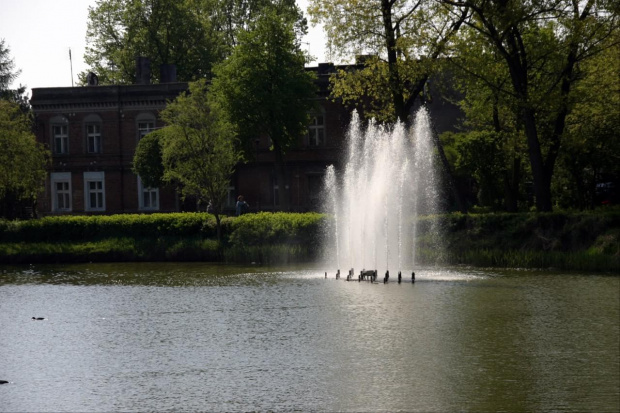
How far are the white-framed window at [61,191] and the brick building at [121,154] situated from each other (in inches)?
2.2

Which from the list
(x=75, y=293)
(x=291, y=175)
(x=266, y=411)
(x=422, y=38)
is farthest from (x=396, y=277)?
(x=291, y=175)

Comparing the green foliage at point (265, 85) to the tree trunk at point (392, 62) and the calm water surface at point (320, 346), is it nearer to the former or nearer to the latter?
the tree trunk at point (392, 62)

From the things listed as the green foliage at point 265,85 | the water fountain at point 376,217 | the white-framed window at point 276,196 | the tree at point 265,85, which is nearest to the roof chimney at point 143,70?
the white-framed window at point 276,196

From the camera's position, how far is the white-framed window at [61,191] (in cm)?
4828

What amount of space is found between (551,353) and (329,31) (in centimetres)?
1893

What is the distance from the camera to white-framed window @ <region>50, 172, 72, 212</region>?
48281mm

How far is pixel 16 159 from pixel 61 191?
1305 centimetres

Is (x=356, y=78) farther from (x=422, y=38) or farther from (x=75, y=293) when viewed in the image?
(x=75, y=293)

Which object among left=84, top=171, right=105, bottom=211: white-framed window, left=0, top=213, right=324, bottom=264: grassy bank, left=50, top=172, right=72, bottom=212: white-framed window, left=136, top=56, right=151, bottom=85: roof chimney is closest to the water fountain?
left=0, top=213, right=324, bottom=264: grassy bank

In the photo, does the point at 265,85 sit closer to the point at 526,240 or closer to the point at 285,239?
the point at 285,239

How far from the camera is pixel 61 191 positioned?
159 ft

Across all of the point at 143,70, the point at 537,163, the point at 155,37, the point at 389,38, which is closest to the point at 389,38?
A: the point at 389,38

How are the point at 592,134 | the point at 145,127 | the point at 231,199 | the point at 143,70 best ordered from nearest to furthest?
the point at 592,134
the point at 231,199
the point at 145,127
the point at 143,70

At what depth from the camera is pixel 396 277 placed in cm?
2189
